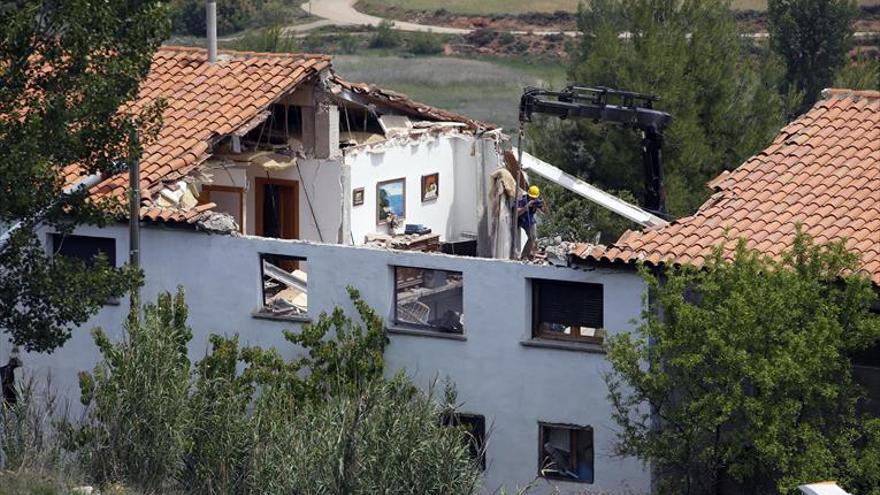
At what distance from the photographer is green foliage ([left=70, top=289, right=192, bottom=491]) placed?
2128 cm

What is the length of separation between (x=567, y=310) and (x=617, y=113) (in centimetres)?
696

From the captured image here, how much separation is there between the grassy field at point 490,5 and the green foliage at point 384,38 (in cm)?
672

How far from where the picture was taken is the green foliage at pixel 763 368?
68.9ft

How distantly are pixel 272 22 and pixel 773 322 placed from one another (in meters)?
50.9

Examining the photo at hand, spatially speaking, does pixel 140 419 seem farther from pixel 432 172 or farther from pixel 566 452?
pixel 432 172

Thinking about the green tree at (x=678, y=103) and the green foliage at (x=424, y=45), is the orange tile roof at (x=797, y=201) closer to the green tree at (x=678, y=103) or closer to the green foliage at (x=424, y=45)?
the green tree at (x=678, y=103)

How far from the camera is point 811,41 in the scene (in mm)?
54656

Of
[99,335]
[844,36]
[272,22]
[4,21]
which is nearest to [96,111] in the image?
[4,21]

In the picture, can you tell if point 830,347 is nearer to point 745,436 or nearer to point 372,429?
point 745,436

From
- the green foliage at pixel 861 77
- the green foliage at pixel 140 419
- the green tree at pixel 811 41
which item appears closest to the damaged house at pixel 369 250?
the green foliage at pixel 140 419

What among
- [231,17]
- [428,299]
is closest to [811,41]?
[231,17]

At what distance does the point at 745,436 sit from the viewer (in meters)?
21.5

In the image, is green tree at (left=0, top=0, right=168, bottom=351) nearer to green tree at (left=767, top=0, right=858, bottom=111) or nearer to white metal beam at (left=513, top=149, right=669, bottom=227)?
white metal beam at (left=513, top=149, right=669, bottom=227)

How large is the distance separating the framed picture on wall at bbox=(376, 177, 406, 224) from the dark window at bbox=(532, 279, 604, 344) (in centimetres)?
584
